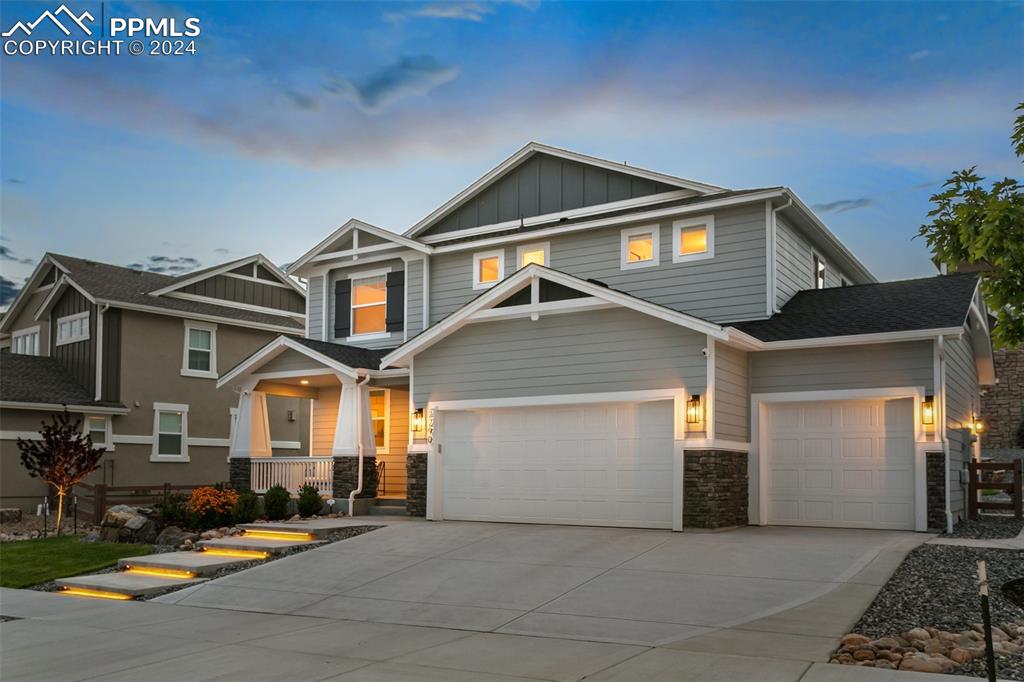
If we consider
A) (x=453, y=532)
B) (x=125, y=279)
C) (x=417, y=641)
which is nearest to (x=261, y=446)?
(x=453, y=532)

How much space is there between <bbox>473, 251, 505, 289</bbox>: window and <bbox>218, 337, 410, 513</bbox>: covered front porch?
9.89 feet

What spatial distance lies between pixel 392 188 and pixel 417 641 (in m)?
18.8

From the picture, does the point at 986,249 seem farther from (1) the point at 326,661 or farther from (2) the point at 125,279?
(2) the point at 125,279

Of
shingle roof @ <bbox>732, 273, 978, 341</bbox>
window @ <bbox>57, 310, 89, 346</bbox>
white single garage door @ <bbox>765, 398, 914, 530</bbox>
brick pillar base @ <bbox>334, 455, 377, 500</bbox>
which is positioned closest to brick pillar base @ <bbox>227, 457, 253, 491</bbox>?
brick pillar base @ <bbox>334, 455, 377, 500</bbox>

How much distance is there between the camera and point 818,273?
816 inches

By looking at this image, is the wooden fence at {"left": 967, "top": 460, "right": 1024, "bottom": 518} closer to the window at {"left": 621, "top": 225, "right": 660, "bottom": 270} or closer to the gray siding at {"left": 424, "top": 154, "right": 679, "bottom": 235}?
the window at {"left": 621, "top": 225, "right": 660, "bottom": 270}

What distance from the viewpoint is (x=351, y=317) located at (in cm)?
2314

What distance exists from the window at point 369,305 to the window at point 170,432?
7.37 metres

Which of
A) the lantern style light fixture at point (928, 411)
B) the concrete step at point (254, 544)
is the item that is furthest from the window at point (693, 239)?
the concrete step at point (254, 544)

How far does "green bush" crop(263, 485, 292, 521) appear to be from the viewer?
1823 centimetres

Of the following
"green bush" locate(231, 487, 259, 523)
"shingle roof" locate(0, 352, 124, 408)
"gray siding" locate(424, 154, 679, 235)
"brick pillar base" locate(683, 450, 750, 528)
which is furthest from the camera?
"shingle roof" locate(0, 352, 124, 408)

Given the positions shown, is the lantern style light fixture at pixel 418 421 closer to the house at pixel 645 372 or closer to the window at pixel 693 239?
the house at pixel 645 372

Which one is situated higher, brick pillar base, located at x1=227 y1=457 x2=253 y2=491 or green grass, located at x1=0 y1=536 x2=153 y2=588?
brick pillar base, located at x1=227 y1=457 x2=253 y2=491

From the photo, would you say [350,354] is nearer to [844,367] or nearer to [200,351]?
[200,351]
